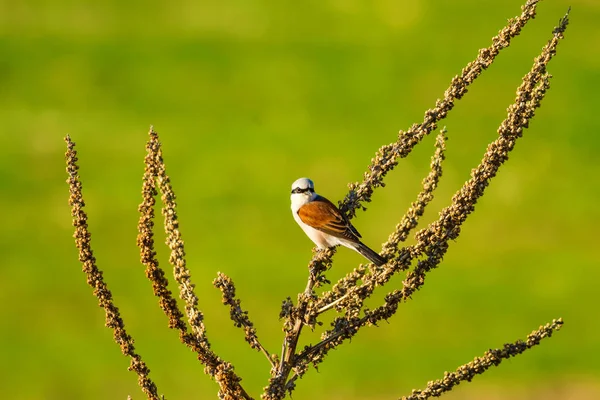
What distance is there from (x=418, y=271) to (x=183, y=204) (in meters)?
19.2

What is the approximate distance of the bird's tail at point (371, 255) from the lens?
4.58 m

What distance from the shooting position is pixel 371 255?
5285 mm

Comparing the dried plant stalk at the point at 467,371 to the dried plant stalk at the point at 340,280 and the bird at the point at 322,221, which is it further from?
the bird at the point at 322,221

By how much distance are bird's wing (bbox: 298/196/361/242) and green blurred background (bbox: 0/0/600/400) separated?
10959 millimetres

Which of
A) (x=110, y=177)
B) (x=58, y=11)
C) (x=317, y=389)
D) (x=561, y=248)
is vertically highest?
(x=58, y=11)

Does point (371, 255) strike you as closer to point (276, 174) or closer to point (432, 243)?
point (432, 243)

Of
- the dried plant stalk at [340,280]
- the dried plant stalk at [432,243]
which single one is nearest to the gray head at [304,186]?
the dried plant stalk at [340,280]

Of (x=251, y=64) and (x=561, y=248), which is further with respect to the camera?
(x=251, y=64)

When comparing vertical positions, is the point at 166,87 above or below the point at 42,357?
above

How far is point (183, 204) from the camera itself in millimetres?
23344

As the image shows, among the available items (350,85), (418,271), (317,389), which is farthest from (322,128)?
(418,271)

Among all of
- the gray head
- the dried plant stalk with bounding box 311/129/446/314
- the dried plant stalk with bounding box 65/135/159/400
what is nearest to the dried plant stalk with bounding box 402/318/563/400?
the dried plant stalk with bounding box 311/129/446/314

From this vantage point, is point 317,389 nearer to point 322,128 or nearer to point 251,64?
point 322,128

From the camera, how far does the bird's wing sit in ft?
19.6
